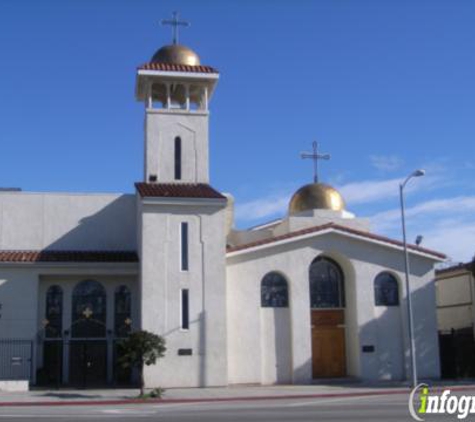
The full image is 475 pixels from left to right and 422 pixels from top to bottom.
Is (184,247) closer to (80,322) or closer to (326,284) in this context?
(80,322)

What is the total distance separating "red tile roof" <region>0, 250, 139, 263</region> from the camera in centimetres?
2948

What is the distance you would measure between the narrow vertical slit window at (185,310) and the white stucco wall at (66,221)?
16.8 feet

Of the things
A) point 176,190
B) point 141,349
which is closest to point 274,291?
point 176,190

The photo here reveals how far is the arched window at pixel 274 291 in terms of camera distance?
30141mm

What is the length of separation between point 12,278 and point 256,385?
35.7 feet

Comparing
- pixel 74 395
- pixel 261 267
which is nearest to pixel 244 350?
pixel 261 267

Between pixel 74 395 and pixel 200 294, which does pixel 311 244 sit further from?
pixel 74 395

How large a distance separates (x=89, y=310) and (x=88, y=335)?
104cm

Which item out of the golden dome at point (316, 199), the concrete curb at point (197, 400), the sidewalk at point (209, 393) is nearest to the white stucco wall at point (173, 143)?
the golden dome at point (316, 199)

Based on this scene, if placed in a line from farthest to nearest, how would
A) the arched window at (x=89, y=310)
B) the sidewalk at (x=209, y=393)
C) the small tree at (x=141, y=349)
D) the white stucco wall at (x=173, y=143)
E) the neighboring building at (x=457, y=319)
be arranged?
the neighboring building at (x=457, y=319), the white stucco wall at (x=173, y=143), the arched window at (x=89, y=310), the small tree at (x=141, y=349), the sidewalk at (x=209, y=393)

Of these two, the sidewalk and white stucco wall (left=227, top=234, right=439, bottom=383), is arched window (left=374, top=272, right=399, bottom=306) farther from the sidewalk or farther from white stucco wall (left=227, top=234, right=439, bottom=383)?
the sidewalk

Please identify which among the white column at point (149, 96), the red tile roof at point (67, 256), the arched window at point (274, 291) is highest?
the white column at point (149, 96)

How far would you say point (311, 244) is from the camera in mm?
30766

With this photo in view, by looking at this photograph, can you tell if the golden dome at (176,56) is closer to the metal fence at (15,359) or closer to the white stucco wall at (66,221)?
the white stucco wall at (66,221)
